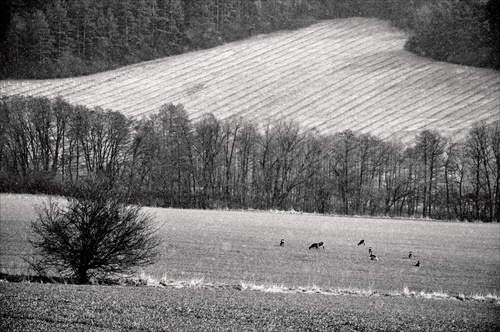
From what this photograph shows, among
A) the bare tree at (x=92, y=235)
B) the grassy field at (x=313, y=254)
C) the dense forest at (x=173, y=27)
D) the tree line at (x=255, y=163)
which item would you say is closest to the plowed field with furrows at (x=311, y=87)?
the dense forest at (x=173, y=27)

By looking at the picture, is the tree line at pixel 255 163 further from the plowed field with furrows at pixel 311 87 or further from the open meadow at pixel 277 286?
the open meadow at pixel 277 286

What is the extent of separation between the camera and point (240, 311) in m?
15.3

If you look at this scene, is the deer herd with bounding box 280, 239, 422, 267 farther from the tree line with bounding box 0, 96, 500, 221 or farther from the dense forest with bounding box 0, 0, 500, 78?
the dense forest with bounding box 0, 0, 500, 78

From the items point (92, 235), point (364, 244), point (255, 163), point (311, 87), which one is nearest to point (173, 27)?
point (311, 87)

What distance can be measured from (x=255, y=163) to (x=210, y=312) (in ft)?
213

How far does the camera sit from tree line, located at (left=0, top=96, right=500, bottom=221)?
7062 cm


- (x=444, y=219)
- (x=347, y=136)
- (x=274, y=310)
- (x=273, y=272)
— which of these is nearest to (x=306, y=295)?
(x=274, y=310)

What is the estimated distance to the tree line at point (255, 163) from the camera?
70.6 metres

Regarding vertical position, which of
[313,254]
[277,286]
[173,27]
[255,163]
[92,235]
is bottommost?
[277,286]

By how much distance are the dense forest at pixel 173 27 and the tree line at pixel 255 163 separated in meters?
37.5

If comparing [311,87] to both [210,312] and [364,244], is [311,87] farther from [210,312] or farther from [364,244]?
[210,312]

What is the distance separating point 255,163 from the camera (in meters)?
79.6

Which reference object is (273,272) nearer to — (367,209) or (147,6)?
(367,209)

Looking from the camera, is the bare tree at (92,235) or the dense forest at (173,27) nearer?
the bare tree at (92,235)
